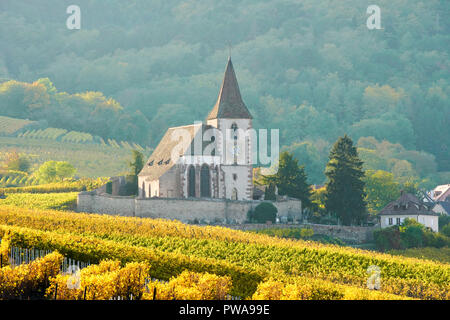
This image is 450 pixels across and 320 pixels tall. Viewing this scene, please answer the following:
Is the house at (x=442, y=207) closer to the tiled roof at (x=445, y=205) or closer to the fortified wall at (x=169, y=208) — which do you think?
the tiled roof at (x=445, y=205)

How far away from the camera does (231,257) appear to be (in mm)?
45031

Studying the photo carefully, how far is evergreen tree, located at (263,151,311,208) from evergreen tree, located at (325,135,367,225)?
2577 mm

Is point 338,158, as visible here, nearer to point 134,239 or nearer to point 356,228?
point 356,228

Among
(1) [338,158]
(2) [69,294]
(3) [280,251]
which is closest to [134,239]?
(3) [280,251]

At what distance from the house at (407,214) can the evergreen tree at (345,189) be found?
285cm

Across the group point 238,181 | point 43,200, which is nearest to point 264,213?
point 238,181

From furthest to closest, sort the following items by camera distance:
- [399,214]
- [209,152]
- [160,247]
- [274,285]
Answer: [399,214], [209,152], [160,247], [274,285]

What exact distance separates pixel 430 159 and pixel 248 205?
401 ft

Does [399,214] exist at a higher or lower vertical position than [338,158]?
lower

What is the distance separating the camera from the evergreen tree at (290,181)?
255 ft

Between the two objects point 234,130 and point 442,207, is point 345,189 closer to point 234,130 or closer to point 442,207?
point 234,130

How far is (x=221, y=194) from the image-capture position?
73.1 meters

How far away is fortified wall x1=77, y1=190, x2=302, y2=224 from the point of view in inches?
2589

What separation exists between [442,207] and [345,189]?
104 ft
